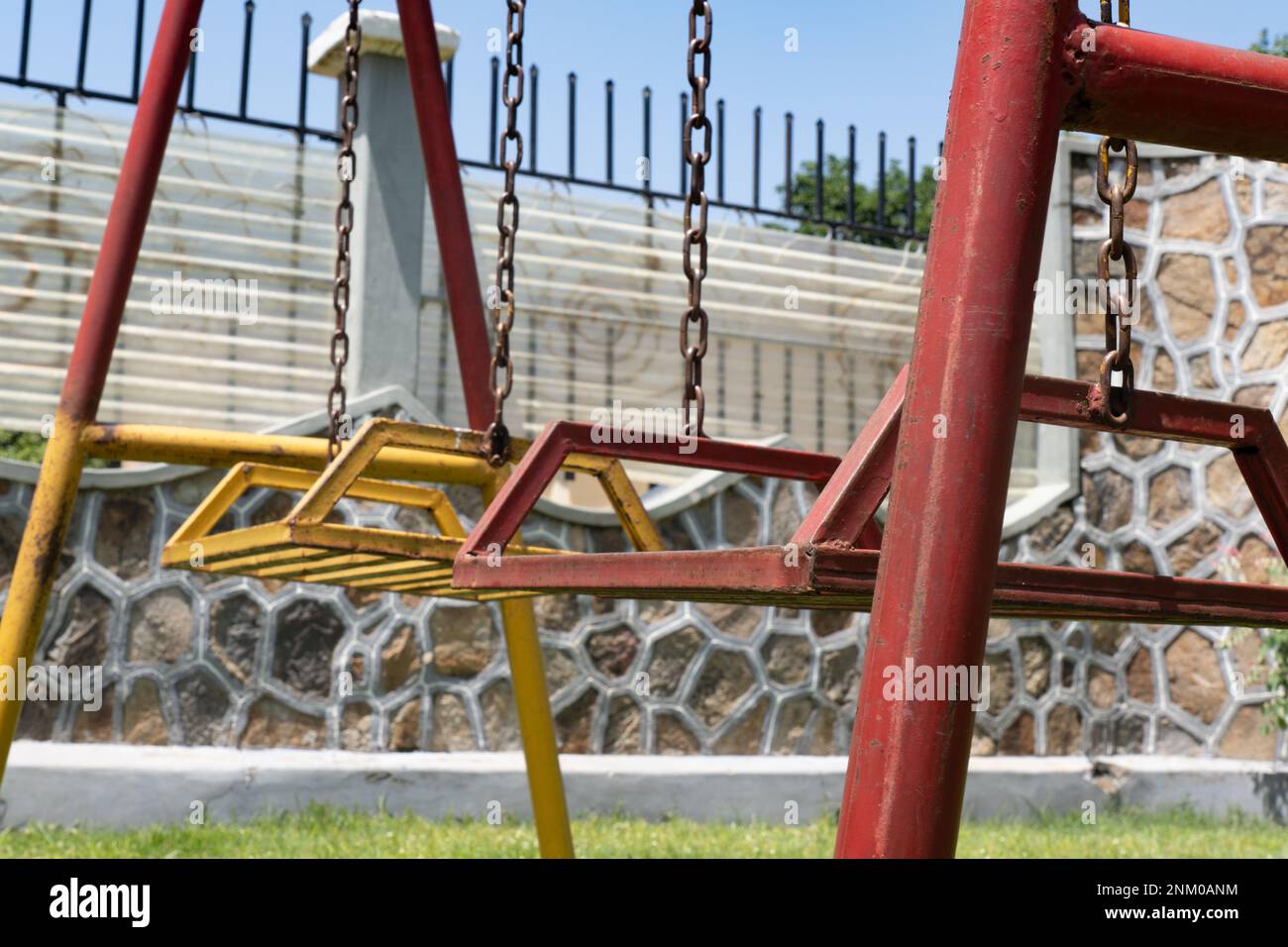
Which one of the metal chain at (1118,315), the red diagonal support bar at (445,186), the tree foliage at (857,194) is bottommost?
the metal chain at (1118,315)

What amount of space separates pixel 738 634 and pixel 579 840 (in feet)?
4.58

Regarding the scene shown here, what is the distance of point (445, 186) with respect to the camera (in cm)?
250

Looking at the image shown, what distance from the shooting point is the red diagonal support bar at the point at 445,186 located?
2447 millimetres

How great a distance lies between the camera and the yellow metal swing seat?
1.78m

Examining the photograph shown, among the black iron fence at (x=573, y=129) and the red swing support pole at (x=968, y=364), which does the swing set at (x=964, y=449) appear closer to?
the red swing support pole at (x=968, y=364)

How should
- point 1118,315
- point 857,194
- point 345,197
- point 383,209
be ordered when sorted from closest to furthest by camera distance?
1. point 1118,315
2. point 345,197
3. point 383,209
4. point 857,194

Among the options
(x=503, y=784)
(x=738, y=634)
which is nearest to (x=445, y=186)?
(x=503, y=784)

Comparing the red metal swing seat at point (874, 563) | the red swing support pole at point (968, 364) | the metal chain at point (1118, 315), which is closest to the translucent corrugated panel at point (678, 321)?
the red metal swing seat at point (874, 563)

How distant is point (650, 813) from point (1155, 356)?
3.24 meters

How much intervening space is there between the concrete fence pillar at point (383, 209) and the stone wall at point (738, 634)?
577mm

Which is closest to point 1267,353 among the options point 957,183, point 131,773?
point 131,773

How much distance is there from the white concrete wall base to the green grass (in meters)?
0.08

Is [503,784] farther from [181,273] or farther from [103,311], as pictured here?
[103,311]

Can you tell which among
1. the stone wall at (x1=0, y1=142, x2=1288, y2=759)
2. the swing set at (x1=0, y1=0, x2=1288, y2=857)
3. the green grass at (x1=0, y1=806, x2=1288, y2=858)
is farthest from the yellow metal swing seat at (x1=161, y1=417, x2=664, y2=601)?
A: the stone wall at (x1=0, y1=142, x2=1288, y2=759)
